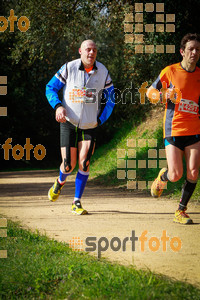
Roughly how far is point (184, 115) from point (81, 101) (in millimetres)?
1647

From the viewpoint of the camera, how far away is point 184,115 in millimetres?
6723

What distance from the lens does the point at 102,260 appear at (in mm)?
4914

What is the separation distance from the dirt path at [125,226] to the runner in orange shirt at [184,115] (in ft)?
2.39

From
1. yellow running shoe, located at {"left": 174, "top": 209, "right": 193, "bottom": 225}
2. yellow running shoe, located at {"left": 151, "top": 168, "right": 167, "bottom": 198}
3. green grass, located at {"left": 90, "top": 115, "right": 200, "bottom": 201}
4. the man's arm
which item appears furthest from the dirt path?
the man's arm

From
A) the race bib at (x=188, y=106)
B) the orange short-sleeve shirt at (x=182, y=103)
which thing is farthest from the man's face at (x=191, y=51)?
the race bib at (x=188, y=106)

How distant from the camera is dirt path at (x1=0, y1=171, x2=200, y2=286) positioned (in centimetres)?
493

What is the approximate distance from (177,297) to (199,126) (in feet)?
11.6

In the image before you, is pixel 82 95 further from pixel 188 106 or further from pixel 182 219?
pixel 182 219

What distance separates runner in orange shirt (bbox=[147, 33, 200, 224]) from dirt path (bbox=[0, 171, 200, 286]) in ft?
2.39

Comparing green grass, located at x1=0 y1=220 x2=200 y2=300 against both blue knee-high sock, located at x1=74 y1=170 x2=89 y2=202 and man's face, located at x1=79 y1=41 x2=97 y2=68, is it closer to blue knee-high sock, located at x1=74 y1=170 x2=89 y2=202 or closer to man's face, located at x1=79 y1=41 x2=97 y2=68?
blue knee-high sock, located at x1=74 y1=170 x2=89 y2=202

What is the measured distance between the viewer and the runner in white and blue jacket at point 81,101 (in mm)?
7342

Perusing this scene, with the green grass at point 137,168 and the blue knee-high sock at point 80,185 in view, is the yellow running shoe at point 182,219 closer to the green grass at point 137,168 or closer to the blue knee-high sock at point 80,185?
the blue knee-high sock at point 80,185

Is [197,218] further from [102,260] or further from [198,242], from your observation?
[102,260]

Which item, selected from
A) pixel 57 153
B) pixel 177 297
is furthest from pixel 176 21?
pixel 57 153
